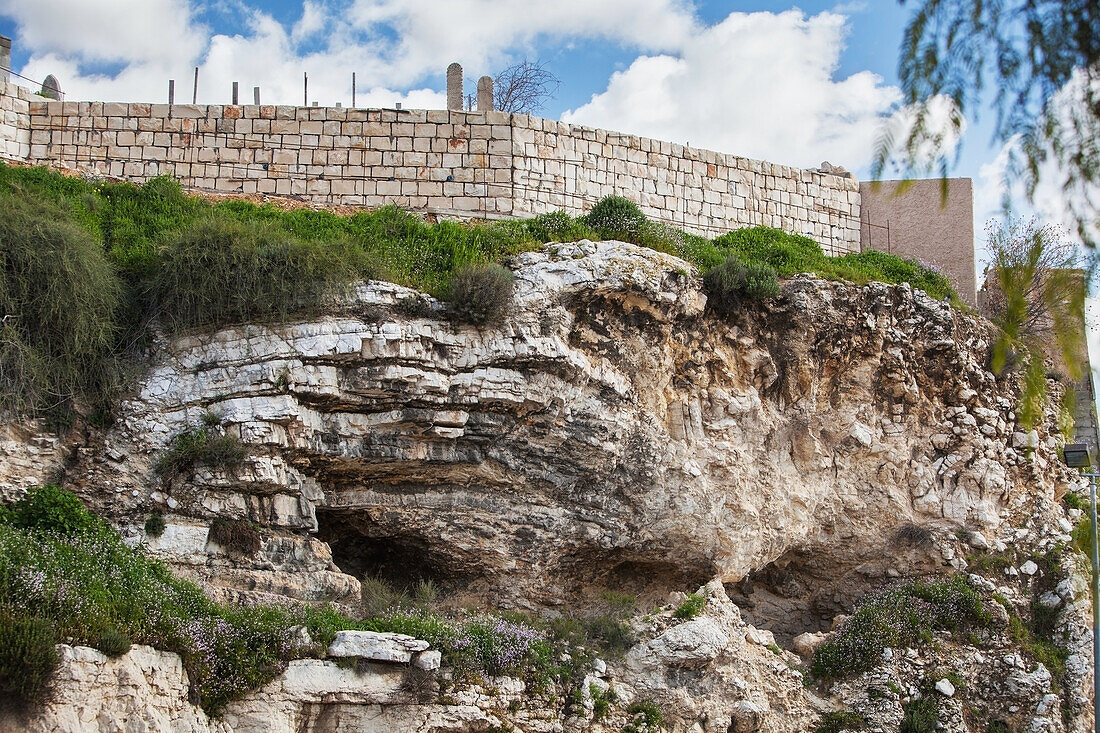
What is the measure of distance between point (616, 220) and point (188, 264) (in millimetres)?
5383

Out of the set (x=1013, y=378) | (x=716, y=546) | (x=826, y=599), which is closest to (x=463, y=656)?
(x=716, y=546)

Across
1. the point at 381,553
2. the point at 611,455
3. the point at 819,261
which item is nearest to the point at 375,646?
the point at 381,553

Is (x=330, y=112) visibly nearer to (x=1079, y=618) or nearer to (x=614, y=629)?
(x=614, y=629)

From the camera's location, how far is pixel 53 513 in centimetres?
1037

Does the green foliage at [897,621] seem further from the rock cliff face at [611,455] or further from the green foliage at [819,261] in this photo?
the green foliage at [819,261]

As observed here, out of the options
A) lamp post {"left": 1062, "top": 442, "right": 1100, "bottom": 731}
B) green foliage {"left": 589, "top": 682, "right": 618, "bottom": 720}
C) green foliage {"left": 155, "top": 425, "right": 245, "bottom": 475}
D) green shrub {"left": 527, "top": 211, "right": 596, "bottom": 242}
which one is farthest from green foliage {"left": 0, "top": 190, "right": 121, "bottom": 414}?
lamp post {"left": 1062, "top": 442, "right": 1100, "bottom": 731}

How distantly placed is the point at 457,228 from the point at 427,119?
229 centimetres

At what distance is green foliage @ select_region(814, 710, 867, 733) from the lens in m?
12.7

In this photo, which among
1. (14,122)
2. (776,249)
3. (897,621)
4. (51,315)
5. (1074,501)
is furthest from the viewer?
(1074,501)

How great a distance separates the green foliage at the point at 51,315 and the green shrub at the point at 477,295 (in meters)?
3.69

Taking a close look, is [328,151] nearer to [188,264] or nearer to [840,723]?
[188,264]

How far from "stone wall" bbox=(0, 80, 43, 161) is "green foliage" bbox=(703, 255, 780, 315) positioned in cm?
954

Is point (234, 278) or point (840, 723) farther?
point (840, 723)

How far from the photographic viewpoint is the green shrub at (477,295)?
41.2ft
